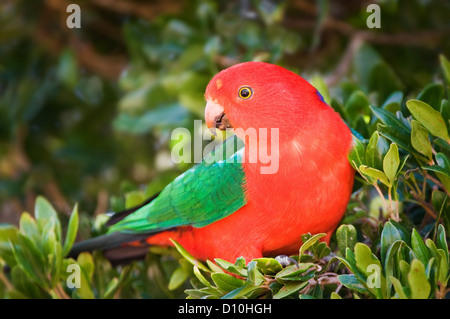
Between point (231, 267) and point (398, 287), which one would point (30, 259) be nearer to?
point (231, 267)

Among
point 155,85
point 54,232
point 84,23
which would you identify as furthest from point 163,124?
point 84,23

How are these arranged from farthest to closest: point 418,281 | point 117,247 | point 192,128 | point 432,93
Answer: point 192,128
point 117,247
point 432,93
point 418,281

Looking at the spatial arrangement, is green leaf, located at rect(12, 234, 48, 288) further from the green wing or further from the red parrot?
the red parrot

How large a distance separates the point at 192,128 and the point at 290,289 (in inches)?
39.9

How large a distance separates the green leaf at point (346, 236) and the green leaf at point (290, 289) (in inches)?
5.5

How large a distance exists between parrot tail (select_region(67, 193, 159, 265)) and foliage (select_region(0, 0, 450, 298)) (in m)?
0.03

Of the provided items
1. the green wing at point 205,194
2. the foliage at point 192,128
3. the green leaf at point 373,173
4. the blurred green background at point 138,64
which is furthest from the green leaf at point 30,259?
the green leaf at point 373,173

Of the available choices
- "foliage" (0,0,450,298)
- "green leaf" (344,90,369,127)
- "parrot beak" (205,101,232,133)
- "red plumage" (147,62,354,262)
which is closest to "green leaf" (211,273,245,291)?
"foliage" (0,0,450,298)

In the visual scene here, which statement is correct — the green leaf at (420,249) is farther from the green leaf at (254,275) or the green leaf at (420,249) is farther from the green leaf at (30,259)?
the green leaf at (30,259)

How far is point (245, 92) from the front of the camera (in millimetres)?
1279

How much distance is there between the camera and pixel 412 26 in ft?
9.36

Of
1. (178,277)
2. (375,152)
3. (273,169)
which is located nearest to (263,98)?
(273,169)

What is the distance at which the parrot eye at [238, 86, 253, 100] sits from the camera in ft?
4.19

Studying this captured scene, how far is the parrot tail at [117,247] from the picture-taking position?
165 cm
